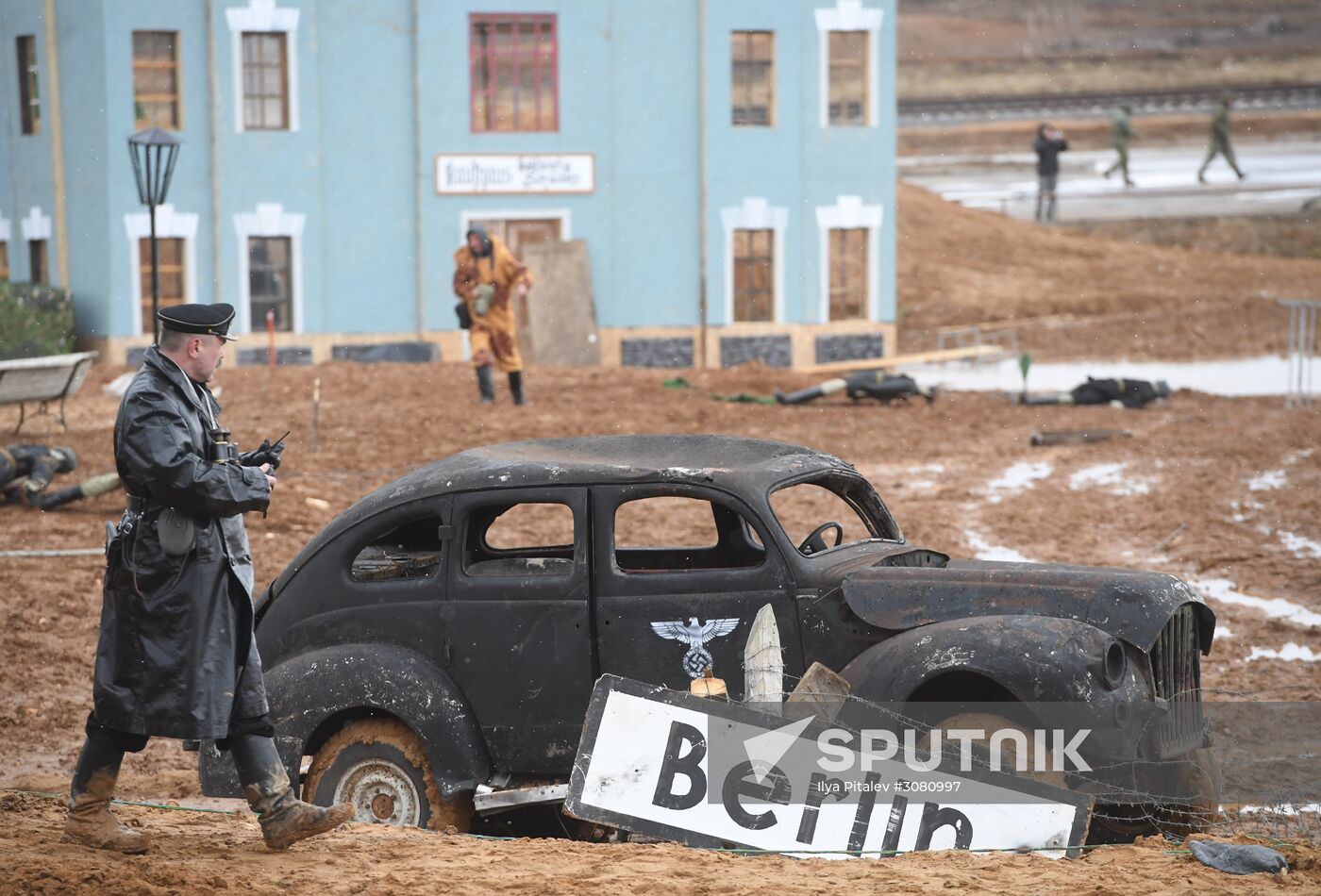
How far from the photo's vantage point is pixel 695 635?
6836 millimetres

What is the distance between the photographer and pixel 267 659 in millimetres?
7293

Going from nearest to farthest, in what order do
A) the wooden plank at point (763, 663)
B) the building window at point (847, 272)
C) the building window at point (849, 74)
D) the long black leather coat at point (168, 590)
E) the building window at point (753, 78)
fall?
the long black leather coat at point (168, 590) < the wooden plank at point (763, 663) < the building window at point (753, 78) < the building window at point (849, 74) < the building window at point (847, 272)

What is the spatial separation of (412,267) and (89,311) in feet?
17.4

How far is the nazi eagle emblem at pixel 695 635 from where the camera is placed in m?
6.82

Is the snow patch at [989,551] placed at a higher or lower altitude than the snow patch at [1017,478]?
lower

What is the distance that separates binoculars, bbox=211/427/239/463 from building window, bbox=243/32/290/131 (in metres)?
22.6

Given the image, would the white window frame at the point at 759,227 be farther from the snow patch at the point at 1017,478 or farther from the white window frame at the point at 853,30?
the snow patch at the point at 1017,478

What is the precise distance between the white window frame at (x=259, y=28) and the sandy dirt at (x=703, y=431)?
16.8 feet

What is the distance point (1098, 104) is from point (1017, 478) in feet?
139

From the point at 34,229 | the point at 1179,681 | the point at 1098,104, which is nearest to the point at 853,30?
the point at 34,229

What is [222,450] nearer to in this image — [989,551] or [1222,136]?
[989,551]

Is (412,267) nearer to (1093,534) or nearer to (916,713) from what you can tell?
(1093,534)

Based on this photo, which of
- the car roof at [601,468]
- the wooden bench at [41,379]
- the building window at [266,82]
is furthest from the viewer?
the building window at [266,82]

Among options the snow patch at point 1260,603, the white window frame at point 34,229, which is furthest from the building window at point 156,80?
the snow patch at point 1260,603
